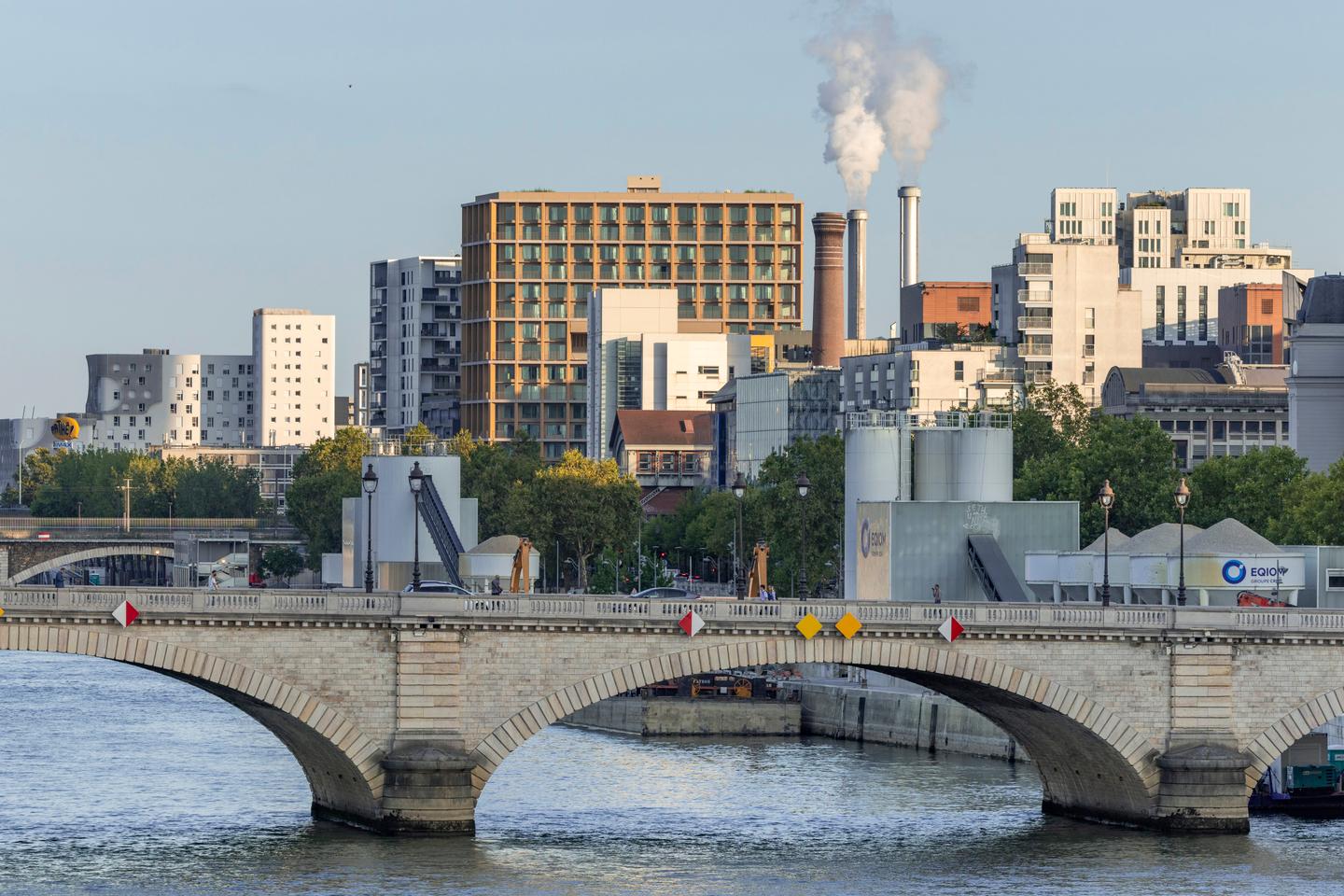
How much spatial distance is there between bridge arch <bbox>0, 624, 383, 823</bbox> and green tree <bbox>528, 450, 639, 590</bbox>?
10340 centimetres

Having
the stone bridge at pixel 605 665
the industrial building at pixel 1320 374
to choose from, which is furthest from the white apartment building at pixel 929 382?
the stone bridge at pixel 605 665

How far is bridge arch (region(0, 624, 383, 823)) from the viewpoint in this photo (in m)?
70.2

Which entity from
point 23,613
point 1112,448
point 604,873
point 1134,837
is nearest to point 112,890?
point 23,613

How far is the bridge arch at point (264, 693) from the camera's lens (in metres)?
70.2

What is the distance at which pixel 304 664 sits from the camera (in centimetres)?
7188

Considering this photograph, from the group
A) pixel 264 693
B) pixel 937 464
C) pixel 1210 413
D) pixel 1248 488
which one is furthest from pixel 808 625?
pixel 1210 413

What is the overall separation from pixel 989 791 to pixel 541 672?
73.8 ft

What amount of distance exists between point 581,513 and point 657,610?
10595 cm

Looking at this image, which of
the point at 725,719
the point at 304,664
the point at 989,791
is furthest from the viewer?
the point at 725,719

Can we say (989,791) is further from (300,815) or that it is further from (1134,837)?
(300,815)

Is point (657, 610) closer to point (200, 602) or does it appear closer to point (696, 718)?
point (200, 602)

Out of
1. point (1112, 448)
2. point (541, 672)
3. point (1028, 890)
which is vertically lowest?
point (1028, 890)

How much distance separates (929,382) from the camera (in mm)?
191125

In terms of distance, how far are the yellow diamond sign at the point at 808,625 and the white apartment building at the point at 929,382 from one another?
111270 millimetres
